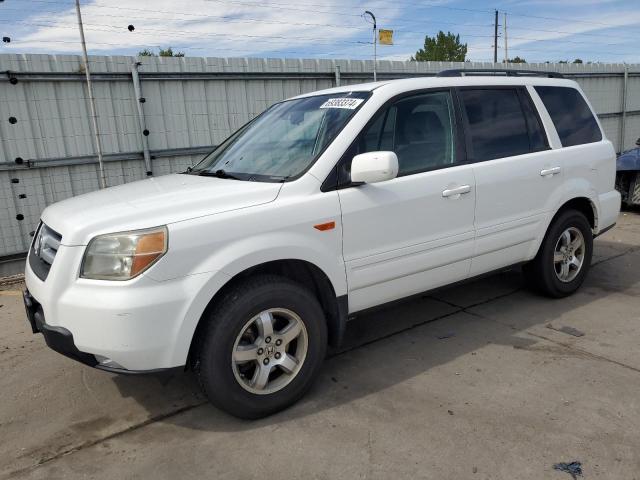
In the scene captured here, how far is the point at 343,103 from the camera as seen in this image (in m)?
3.45

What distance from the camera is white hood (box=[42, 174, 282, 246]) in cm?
261

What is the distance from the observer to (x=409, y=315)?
451 centimetres

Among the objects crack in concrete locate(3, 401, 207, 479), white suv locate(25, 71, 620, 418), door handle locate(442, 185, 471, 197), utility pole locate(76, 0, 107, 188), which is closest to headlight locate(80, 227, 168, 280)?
white suv locate(25, 71, 620, 418)

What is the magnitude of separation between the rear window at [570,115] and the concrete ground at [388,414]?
154cm

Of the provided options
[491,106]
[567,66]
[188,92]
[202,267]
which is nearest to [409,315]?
[491,106]

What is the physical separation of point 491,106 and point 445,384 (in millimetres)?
2135

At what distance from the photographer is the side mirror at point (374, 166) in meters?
2.90

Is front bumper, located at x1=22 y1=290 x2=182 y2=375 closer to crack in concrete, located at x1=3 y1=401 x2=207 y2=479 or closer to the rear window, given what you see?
crack in concrete, located at x1=3 y1=401 x2=207 y2=479

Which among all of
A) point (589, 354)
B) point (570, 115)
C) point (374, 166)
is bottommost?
point (589, 354)

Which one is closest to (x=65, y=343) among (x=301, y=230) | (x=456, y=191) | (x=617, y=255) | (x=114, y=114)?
(x=301, y=230)

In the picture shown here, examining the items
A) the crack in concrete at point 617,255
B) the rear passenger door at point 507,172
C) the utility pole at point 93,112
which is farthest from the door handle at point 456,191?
the utility pole at point 93,112

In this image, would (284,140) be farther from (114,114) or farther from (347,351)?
(114,114)

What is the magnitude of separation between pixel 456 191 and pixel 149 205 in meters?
2.01

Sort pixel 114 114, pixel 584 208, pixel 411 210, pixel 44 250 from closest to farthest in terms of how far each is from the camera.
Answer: pixel 44 250
pixel 411 210
pixel 584 208
pixel 114 114
